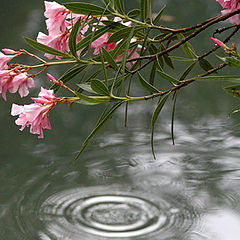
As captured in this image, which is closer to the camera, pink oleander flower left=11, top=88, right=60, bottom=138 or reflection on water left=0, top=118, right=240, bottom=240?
pink oleander flower left=11, top=88, right=60, bottom=138

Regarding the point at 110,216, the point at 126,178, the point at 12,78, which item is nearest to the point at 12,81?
the point at 12,78

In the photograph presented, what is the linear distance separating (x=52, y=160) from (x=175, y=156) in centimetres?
38

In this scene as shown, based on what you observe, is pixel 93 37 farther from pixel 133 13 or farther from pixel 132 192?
pixel 132 192

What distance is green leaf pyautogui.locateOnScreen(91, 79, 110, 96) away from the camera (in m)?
0.60

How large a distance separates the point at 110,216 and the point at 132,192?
0.44ft

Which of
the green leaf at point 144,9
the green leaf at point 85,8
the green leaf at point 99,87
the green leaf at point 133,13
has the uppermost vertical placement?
the green leaf at point 85,8

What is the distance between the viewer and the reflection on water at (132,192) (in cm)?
114

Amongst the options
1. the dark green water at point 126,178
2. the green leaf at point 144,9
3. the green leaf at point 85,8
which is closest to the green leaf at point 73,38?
the green leaf at point 85,8

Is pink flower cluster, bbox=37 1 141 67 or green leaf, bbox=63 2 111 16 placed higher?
green leaf, bbox=63 2 111 16

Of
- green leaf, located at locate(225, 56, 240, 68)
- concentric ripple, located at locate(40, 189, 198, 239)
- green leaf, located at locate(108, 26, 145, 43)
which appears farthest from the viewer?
concentric ripple, located at locate(40, 189, 198, 239)

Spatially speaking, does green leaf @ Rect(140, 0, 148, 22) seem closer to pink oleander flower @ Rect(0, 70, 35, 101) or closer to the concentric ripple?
pink oleander flower @ Rect(0, 70, 35, 101)

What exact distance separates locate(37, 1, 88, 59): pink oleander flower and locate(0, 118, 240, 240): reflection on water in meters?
0.57

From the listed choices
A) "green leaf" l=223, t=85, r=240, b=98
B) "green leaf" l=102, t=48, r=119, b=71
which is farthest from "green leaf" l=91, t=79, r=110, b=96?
"green leaf" l=223, t=85, r=240, b=98

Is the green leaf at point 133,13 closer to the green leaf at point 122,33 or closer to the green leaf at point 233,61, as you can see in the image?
the green leaf at point 122,33
